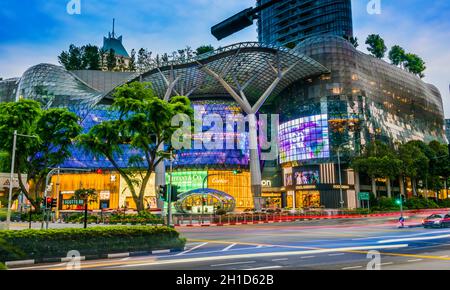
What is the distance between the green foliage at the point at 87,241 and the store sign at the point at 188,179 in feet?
228

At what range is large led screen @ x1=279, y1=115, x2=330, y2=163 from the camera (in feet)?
269

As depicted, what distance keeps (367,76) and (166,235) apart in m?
78.4

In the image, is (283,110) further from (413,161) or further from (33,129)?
(33,129)

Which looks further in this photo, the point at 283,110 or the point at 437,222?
the point at 283,110

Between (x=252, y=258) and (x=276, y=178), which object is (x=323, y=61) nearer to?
(x=276, y=178)

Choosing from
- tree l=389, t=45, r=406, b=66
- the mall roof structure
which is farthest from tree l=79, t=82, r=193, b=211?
tree l=389, t=45, r=406, b=66

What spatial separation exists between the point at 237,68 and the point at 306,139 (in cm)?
2299

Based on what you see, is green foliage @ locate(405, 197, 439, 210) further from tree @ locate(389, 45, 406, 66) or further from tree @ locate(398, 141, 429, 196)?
tree @ locate(389, 45, 406, 66)

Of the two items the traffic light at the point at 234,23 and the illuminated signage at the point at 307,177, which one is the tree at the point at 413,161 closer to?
the illuminated signage at the point at 307,177

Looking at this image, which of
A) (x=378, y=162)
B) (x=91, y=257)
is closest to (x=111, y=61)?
(x=378, y=162)

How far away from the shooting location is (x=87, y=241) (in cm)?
1875

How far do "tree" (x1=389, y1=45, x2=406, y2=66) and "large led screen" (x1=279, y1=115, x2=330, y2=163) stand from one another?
4970cm

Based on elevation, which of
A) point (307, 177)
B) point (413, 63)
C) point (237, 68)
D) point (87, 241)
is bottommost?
point (87, 241)

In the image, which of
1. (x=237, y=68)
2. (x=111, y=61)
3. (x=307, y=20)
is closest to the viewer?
(x=237, y=68)
